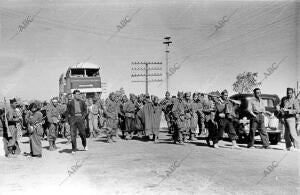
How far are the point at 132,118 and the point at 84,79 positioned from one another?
43.9 feet

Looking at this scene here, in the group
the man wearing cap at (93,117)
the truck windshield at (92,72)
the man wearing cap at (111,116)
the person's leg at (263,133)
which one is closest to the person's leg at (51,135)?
the man wearing cap at (111,116)

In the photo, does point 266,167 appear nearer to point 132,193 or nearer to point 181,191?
point 181,191

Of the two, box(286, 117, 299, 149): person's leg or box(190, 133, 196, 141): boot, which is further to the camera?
box(190, 133, 196, 141): boot

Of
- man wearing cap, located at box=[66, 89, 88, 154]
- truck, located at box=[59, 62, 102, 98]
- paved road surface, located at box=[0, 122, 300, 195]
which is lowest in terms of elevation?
paved road surface, located at box=[0, 122, 300, 195]

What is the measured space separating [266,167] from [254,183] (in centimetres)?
168

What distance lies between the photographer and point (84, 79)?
28.4 m

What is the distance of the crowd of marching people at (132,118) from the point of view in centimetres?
1090

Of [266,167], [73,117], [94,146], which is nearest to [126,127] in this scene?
[94,146]

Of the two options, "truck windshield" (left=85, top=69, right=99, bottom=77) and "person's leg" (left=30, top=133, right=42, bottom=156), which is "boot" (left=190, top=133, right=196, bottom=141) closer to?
"person's leg" (left=30, top=133, right=42, bottom=156)

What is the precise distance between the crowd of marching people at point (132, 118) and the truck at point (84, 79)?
9.71 m

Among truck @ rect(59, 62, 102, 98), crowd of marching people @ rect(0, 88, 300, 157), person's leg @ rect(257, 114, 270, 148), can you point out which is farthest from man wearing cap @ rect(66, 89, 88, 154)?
truck @ rect(59, 62, 102, 98)

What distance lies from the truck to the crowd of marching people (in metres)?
9.71

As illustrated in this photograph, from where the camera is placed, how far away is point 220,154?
34.7ft

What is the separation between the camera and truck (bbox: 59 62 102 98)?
2798 centimetres
